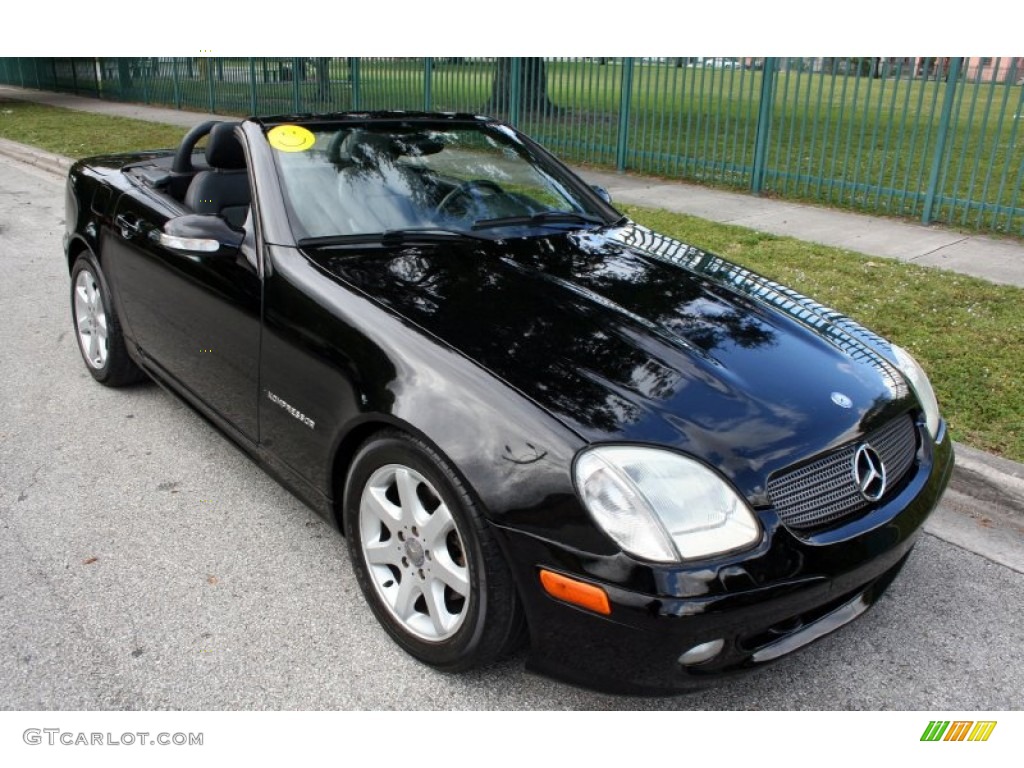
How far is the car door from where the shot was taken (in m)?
3.25

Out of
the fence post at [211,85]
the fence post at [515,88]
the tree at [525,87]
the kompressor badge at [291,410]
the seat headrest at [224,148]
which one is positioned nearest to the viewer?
the kompressor badge at [291,410]

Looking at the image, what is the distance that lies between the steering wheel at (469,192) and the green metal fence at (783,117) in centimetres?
593

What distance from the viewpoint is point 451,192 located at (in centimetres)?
365

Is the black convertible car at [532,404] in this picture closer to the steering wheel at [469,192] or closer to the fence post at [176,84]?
the steering wheel at [469,192]

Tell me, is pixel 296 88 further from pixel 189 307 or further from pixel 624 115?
pixel 189 307

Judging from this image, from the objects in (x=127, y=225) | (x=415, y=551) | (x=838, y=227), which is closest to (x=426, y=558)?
(x=415, y=551)

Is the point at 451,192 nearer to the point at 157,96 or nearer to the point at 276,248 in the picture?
the point at 276,248

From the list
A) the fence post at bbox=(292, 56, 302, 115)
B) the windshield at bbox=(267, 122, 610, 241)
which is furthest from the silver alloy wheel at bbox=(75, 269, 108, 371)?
the fence post at bbox=(292, 56, 302, 115)

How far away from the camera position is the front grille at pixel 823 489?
231 cm

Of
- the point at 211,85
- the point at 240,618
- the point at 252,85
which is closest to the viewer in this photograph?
the point at 240,618

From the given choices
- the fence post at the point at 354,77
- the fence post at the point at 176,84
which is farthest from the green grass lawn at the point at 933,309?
the fence post at the point at 176,84

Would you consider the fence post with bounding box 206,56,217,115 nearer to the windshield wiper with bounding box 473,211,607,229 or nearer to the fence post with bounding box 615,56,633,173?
the fence post with bounding box 615,56,633,173

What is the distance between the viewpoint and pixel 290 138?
11.7 ft

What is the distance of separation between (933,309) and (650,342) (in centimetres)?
372
